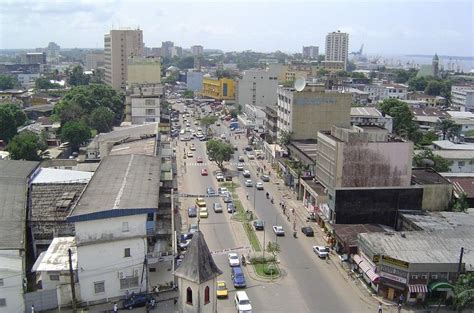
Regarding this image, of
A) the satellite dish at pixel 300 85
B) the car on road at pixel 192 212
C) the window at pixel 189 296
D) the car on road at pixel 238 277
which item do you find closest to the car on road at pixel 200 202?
the car on road at pixel 192 212

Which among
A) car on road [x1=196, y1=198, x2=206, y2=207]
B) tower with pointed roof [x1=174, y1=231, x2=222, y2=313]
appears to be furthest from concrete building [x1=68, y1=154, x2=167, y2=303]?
car on road [x1=196, y1=198, x2=206, y2=207]

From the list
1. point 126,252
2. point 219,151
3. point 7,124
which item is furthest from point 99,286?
point 7,124

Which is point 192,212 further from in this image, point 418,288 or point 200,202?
point 418,288

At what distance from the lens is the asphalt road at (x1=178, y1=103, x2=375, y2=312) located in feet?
109

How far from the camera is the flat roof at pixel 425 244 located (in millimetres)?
34147

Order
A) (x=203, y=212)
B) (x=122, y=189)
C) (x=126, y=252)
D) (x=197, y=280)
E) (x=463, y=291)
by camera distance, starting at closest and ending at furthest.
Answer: (x=197, y=280), (x=463, y=291), (x=126, y=252), (x=122, y=189), (x=203, y=212)

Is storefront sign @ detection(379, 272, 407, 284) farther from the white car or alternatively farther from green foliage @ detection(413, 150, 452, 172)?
green foliage @ detection(413, 150, 452, 172)

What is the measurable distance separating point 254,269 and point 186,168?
33.6 meters

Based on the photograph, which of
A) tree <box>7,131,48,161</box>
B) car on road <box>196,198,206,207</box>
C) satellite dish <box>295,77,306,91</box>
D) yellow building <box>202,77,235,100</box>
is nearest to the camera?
car on road <box>196,198,206,207</box>

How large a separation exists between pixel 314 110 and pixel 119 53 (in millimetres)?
104269

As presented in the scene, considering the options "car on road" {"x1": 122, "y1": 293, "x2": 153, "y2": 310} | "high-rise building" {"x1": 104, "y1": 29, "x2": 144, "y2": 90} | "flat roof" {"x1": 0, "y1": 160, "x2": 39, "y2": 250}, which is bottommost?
"car on road" {"x1": 122, "y1": 293, "x2": 153, "y2": 310}

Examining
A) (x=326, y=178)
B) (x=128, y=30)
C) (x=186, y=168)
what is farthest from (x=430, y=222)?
(x=128, y=30)

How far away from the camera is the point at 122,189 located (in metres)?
37.5

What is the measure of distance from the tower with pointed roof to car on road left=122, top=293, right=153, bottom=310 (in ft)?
39.2
